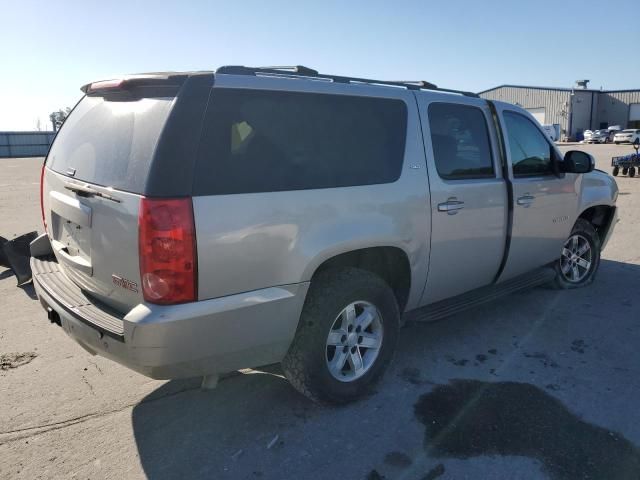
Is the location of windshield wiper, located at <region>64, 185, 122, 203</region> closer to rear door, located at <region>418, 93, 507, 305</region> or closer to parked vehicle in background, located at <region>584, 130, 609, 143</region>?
rear door, located at <region>418, 93, 507, 305</region>

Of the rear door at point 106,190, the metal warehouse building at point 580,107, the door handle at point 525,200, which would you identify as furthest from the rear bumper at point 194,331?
the metal warehouse building at point 580,107

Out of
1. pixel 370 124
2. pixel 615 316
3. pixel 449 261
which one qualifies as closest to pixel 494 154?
pixel 449 261

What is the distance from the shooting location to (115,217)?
8.67 ft

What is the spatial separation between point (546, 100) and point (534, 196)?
69309 millimetres

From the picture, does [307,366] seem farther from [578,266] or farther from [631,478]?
[578,266]

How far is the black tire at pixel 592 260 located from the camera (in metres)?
5.55

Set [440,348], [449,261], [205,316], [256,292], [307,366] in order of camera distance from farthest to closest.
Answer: [440,348], [449,261], [307,366], [256,292], [205,316]

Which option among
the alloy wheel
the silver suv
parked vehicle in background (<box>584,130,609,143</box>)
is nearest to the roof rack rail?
the silver suv

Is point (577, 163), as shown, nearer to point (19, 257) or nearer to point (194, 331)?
point (194, 331)

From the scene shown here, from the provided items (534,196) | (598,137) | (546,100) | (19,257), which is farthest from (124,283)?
(546,100)

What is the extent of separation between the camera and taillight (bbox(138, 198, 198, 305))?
246cm

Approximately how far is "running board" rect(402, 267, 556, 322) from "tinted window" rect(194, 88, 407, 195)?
111cm

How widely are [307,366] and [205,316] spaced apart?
2.62 ft

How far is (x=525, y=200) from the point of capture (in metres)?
4.43
